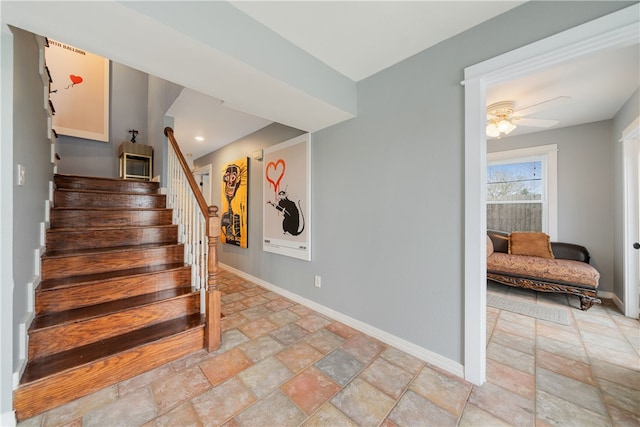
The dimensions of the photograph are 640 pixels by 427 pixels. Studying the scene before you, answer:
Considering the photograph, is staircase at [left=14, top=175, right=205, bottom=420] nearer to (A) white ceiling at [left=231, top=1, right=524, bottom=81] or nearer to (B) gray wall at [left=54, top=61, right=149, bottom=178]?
(B) gray wall at [left=54, top=61, right=149, bottom=178]

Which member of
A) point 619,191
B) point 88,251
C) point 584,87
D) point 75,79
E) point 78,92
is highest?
point 75,79

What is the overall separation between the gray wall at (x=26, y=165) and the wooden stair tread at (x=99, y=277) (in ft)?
0.47

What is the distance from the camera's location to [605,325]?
96.4 inches

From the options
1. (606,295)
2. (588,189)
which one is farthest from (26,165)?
(606,295)

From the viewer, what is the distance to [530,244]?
141 inches

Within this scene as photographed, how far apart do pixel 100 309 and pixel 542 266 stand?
4805mm

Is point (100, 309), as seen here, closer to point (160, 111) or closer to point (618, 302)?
point (160, 111)

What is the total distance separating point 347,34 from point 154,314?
2728 millimetres

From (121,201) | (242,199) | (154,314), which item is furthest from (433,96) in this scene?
(121,201)

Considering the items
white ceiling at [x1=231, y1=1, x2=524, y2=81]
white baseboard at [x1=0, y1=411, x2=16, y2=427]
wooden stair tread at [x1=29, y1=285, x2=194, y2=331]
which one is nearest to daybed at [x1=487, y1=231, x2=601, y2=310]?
white ceiling at [x1=231, y1=1, x2=524, y2=81]

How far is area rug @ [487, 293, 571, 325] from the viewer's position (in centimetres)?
262

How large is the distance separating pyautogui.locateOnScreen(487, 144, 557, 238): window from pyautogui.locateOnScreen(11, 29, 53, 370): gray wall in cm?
561

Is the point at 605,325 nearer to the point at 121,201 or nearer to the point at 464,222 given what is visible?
the point at 464,222

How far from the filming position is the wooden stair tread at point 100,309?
1626 millimetres
